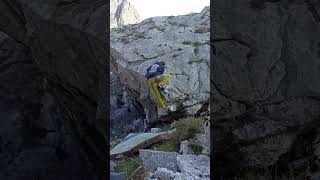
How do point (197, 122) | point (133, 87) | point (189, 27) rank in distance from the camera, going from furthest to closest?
point (189, 27) < point (133, 87) < point (197, 122)

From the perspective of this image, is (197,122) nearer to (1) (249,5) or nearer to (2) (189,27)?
(1) (249,5)

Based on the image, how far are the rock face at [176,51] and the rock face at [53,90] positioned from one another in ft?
20.1

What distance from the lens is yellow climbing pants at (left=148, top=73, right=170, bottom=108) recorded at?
9.69m

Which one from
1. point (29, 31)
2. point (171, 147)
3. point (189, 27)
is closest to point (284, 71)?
point (29, 31)

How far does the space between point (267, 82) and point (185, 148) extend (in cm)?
277

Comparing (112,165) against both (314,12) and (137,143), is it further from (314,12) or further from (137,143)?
(314,12)

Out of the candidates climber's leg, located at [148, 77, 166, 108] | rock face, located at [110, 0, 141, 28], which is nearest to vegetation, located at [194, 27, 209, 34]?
climber's leg, located at [148, 77, 166, 108]

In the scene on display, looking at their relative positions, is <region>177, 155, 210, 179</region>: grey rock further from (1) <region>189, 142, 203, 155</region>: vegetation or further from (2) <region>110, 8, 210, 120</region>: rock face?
(2) <region>110, 8, 210, 120</region>: rock face

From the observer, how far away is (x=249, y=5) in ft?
11.3

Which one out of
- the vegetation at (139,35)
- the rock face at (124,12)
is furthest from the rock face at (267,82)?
the rock face at (124,12)

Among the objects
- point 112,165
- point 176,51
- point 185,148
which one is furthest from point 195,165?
point 176,51

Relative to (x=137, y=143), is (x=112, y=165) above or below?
below

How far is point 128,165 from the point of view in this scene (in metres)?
5.66

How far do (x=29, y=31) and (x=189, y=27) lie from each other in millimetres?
8922
